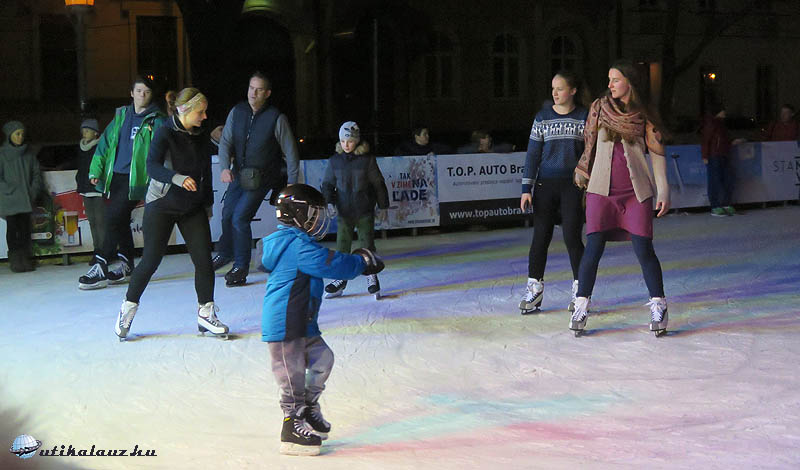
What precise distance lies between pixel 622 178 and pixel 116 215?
5.13 m

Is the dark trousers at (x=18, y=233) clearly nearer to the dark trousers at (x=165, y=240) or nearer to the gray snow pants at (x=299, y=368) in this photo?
the dark trousers at (x=165, y=240)

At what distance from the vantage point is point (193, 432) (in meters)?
5.57

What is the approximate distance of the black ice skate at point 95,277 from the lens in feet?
34.3

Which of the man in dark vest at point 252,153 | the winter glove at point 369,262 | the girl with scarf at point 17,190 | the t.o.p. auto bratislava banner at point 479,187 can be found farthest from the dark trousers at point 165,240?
the t.o.p. auto bratislava banner at point 479,187

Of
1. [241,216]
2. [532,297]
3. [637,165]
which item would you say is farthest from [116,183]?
[637,165]

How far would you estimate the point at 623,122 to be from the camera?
7.60 m

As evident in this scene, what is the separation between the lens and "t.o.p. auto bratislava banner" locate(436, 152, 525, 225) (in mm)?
15078

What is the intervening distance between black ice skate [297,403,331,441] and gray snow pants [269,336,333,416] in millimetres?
28

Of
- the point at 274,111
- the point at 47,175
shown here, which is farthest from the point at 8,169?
the point at 274,111

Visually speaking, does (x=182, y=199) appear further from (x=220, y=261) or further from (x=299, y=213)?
(x=220, y=261)

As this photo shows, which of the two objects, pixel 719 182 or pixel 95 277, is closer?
pixel 95 277

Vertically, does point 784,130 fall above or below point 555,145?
above

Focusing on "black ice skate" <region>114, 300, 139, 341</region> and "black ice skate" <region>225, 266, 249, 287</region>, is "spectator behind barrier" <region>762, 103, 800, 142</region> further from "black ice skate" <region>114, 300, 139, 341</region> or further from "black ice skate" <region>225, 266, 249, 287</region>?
"black ice skate" <region>114, 300, 139, 341</region>

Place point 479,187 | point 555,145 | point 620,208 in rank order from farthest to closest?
point 479,187, point 555,145, point 620,208
